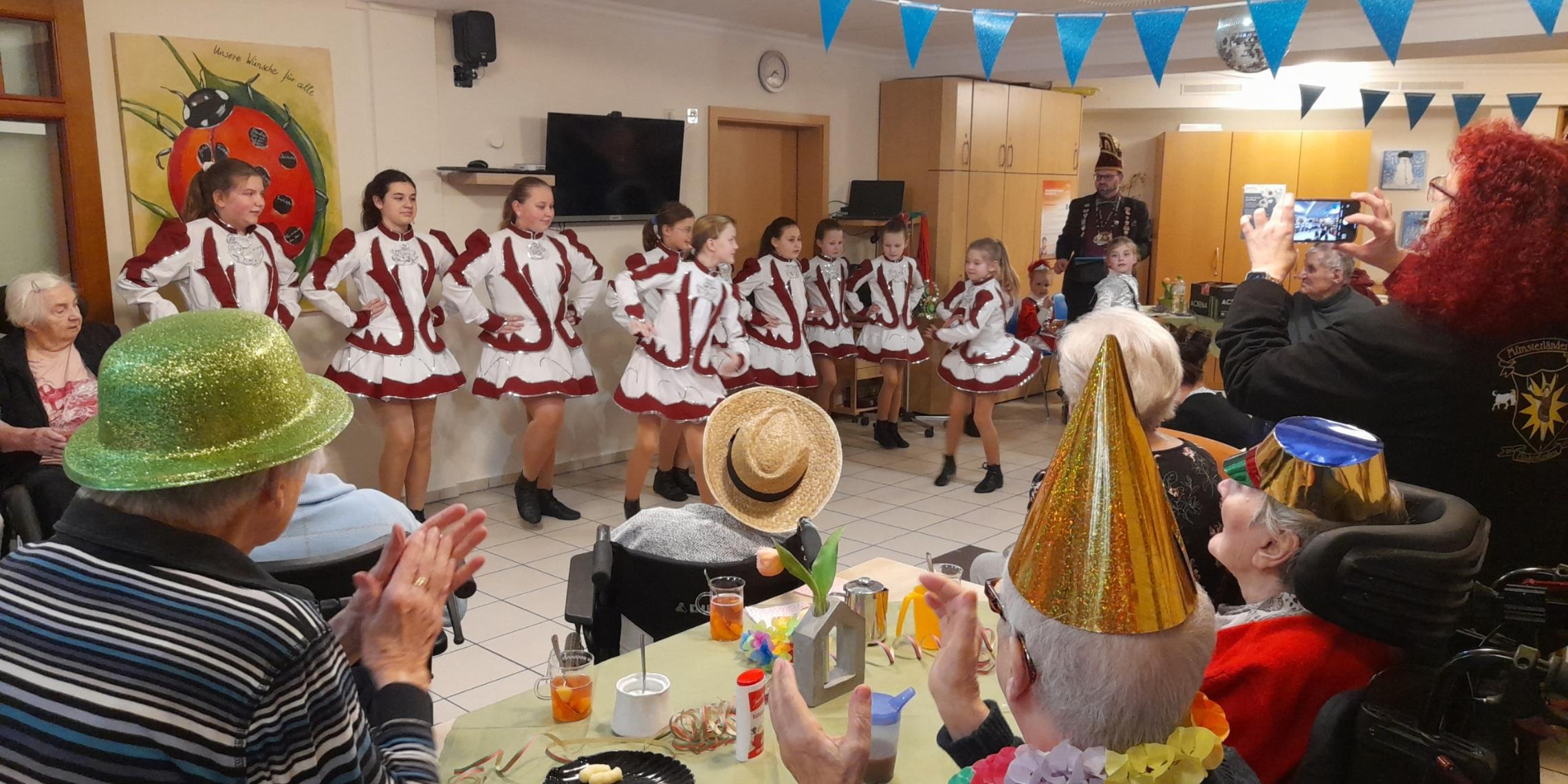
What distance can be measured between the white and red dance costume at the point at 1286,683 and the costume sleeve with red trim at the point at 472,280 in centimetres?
418

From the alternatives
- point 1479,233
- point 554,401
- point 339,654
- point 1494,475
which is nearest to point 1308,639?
point 1494,475

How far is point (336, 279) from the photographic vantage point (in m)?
4.72

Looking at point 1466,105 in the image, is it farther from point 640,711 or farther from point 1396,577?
point 640,711

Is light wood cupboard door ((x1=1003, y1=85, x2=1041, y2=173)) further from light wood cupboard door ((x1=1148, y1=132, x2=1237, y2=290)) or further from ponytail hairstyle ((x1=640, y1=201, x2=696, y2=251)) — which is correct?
ponytail hairstyle ((x1=640, y1=201, x2=696, y2=251))

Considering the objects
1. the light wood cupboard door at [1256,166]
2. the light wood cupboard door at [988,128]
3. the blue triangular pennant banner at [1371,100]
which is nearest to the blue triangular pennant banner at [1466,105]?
the blue triangular pennant banner at [1371,100]

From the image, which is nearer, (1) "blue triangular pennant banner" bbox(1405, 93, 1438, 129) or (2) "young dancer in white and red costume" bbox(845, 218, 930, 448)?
(1) "blue triangular pennant banner" bbox(1405, 93, 1438, 129)

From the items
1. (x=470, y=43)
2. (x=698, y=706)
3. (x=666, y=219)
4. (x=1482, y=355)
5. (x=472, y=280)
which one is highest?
(x=470, y=43)

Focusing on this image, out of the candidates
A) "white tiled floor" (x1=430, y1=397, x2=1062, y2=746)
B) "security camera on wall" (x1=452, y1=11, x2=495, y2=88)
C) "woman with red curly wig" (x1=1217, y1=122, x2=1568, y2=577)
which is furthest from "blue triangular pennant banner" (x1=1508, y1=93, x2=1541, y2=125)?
"security camera on wall" (x1=452, y1=11, x2=495, y2=88)

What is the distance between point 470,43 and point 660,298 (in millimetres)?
1558

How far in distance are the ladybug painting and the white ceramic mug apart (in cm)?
376

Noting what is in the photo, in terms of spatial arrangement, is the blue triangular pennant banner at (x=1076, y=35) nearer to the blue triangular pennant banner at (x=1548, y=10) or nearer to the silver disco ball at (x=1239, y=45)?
the blue triangular pennant banner at (x=1548, y=10)

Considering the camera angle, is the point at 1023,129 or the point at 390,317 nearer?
the point at 390,317

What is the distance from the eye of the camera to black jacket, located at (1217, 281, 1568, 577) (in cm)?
177

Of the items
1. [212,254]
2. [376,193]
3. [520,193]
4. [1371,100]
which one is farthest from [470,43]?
[1371,100]
